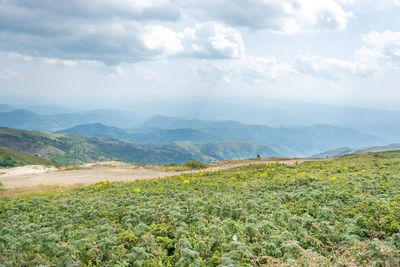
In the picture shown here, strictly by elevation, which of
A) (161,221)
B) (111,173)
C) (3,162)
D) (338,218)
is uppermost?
(338,218)

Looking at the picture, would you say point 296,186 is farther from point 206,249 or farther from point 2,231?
point 2,231

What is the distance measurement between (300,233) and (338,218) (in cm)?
295

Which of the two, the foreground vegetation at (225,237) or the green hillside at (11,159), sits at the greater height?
the foreground vegetation at (225,237)

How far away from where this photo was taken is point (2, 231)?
28.4 feet

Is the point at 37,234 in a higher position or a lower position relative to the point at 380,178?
lower

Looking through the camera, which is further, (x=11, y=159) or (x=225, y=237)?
(x=11, y=159)

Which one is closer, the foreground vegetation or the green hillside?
the foreground vegetation

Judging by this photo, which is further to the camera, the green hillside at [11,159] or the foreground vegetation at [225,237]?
the green hillside at [11,159]

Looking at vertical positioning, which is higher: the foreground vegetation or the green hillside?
the foreground vegetation

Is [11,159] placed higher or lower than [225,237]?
lower

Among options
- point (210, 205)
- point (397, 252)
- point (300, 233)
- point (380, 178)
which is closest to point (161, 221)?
point (210, 205)

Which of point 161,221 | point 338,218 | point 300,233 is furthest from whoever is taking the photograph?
point 161,221

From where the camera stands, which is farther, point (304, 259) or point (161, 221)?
point (161, 221)

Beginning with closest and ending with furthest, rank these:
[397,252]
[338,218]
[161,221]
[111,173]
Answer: [397,252], [338,218], [161,221], [111,173]
